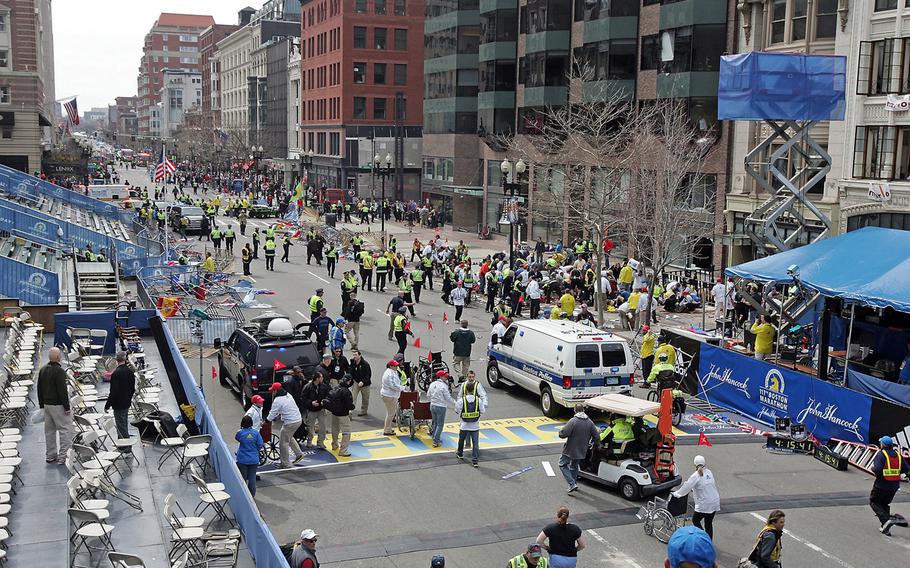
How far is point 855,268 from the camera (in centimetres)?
2128

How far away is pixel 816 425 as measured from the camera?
64.9 ft

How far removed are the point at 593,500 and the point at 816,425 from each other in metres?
6.79

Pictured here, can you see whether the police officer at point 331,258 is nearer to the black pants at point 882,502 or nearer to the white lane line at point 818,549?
the white lane line at point 818,549

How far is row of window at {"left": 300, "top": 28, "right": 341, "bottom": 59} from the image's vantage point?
296 feet

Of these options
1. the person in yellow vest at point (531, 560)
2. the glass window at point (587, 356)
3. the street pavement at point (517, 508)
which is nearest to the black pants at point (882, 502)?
the street pavement at point (517, 508)

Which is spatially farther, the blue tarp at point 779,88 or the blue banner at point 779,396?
the blue tarp at point 779,88

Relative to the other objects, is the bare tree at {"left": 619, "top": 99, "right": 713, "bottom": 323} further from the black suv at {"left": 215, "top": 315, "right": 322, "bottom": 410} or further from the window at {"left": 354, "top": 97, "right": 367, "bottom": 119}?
the window at {"left": 354, "top": 97, "right": 367, "bottom": 119}

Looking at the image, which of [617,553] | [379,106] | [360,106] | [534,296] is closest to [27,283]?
[534,296]

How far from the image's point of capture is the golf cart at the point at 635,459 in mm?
15523

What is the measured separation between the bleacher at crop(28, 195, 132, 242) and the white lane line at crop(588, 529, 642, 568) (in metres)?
37.2

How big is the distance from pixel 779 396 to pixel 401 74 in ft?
243

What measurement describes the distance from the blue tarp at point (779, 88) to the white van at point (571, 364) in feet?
28.5

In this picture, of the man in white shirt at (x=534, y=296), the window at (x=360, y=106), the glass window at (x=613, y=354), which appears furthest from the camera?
the window at (x=360, y=106)

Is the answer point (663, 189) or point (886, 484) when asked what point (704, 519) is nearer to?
point (886, 484)
